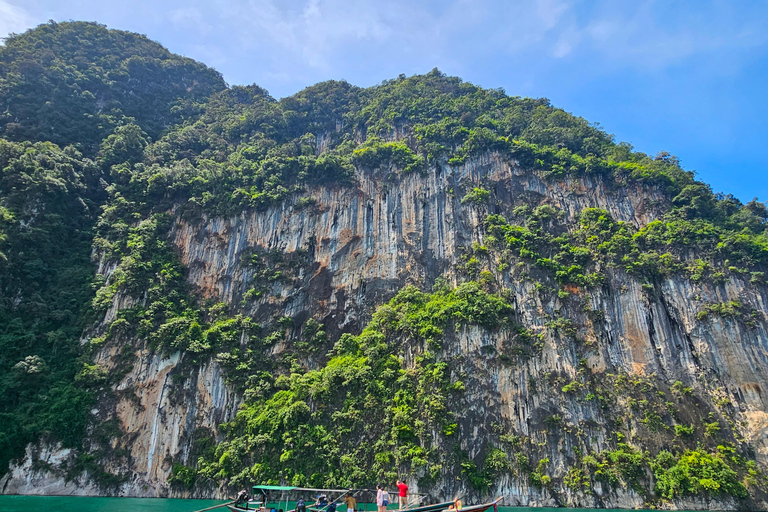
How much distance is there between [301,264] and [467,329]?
14.3 m

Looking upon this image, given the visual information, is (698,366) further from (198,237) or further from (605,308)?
(198,237)

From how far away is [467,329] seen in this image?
32406 millimetres

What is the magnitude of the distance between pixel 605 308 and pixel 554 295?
355 cm

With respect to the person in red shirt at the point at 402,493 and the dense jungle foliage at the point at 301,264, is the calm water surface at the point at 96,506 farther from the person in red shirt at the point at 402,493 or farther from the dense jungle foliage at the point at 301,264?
the person in red shirt at the point at 402,493

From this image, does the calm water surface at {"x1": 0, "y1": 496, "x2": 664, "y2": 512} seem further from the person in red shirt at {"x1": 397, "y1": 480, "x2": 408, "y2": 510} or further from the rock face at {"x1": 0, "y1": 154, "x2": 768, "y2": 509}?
the person in red shirt at {"x1": 397, "y1": 480, "x2": 408, "y2": 510}

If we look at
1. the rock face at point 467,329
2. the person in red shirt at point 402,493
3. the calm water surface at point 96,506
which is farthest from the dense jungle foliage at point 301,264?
the person in red shirt at point 402,493

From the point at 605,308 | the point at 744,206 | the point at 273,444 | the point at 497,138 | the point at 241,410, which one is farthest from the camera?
the point at 497,138

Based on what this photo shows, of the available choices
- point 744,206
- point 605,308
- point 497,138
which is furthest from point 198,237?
point 744,206

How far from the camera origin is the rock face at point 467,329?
28.8 m

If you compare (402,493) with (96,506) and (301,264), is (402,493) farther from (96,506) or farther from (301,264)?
(301,264)

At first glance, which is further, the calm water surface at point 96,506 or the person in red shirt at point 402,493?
the calm water surface at point 96,506

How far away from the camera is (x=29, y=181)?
3384cm

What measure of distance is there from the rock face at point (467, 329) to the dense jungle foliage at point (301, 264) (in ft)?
2.68

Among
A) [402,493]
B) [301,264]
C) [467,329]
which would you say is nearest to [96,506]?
[402,493]
